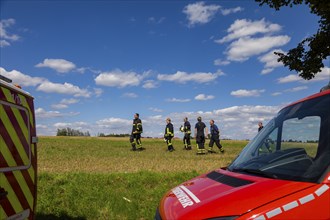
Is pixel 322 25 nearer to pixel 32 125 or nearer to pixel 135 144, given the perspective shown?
pixel 32 125

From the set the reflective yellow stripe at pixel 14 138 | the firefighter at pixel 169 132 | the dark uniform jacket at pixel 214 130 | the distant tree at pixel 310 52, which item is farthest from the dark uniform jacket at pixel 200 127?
the reflective yellow stripe at pixel 14 138

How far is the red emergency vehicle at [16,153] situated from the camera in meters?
3.58

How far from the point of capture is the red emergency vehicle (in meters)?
3.58

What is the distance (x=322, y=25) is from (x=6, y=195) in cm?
1264

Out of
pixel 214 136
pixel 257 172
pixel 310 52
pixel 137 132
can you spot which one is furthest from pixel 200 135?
pixel 257 172

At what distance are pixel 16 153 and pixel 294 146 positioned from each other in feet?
8.69

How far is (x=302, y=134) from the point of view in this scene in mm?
3381

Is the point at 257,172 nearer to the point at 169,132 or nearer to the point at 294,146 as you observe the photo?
the point at 294,146

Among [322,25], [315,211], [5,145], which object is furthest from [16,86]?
[322,25]

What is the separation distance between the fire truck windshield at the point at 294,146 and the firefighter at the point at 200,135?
16.6 m

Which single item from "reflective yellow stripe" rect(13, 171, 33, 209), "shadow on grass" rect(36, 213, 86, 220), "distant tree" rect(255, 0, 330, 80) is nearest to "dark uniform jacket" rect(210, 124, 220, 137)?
"distant tree" rect(255, 0, 330, 80)

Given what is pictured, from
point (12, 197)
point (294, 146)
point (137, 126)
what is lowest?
point (12, 197)

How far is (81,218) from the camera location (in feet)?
24.1

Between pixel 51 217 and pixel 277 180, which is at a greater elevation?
A: pixel 277 180
